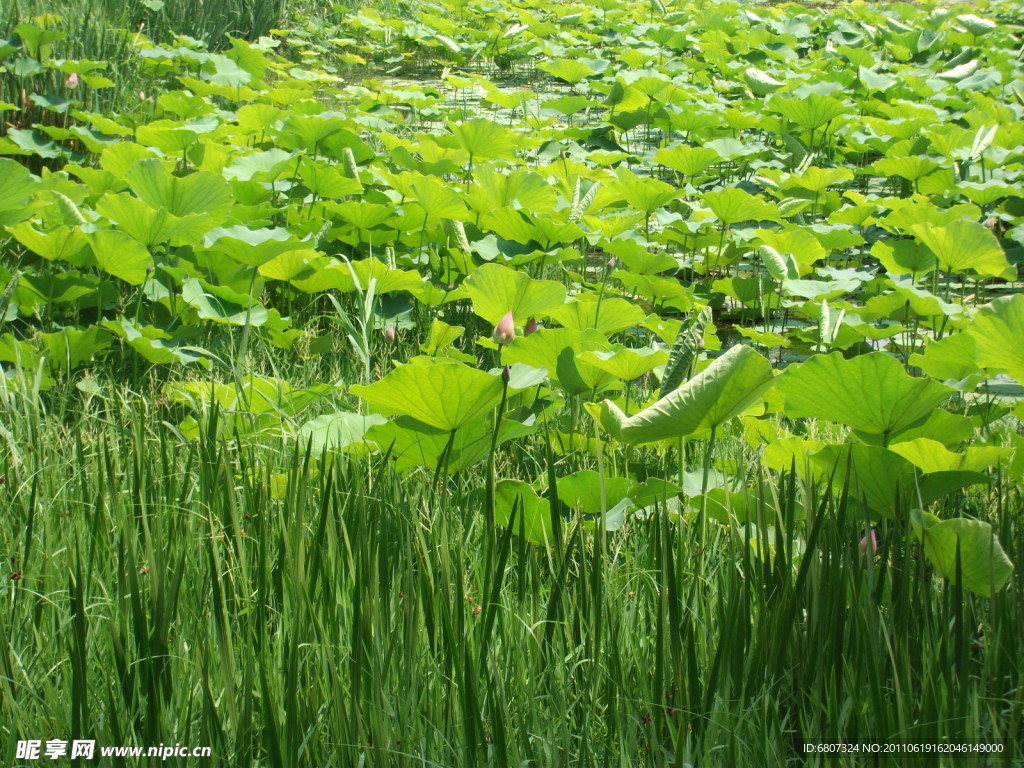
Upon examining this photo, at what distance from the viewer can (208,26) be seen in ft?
20.6

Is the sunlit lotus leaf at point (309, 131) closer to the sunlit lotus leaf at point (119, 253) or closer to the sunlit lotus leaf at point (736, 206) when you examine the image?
the sunlit lotus leaf at point (119, 253)

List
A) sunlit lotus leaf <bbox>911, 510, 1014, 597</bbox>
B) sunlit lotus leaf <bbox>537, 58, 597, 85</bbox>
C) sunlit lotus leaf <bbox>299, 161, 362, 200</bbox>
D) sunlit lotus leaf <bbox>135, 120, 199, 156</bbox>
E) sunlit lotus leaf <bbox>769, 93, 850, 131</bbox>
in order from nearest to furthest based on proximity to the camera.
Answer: sunlit lotus leaf <bbox>911, 510, 1014, 597</bbox> → sunlit lotus leaf <bbox>299, 161, 362, 200</bbox> → sunlit lotus leaf <bbox>135, 120, 199, 156</bbox> → sunlit lotus leaf <bbox>769, 93, 850, 131</bbox> → sunlit lotus leaf <bbox>537, 58, 597, 85</bbox>

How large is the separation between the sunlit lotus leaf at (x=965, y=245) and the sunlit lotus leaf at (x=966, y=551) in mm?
1189

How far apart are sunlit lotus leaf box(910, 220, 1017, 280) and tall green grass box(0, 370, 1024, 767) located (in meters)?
1.14

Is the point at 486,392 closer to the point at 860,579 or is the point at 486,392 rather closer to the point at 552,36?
the point at 860,579

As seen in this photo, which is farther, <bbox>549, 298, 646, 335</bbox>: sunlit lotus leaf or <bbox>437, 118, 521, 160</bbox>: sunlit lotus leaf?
<bbox>437, 118, 521, 160</bbox>: sunlit lotus leaf

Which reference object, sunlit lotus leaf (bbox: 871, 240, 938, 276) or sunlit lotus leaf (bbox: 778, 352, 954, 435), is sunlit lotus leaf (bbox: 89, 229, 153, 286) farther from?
sunlit lotus leaf (bbox: 871, 240, 938, 276)

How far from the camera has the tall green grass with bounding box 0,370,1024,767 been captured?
1000 mm

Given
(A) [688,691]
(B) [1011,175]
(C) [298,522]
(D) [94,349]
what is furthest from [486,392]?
(B) [1011,175]

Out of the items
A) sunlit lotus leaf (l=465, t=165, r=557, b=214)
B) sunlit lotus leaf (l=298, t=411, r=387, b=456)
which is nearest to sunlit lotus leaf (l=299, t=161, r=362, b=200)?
sunlit lotus leaf (l=465, t=165, r=557, b=214)

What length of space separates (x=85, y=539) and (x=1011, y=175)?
3658 millimetres

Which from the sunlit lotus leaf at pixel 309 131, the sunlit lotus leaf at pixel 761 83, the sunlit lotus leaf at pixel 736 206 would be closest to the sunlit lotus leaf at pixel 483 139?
the sunlit lotus leaf at pixel 309 131

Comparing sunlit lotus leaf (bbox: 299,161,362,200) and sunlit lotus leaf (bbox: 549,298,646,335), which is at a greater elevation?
sunlit lotus leaf (bbox: 299,161,362,200)

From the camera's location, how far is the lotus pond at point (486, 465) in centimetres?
105
